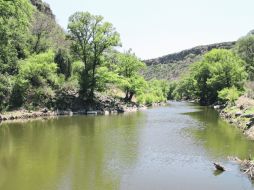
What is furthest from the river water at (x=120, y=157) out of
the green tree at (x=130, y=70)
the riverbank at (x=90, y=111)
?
the green tree at (x=130, y=70)

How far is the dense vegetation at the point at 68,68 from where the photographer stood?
60844 mm

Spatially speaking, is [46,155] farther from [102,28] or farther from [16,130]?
[102,28]

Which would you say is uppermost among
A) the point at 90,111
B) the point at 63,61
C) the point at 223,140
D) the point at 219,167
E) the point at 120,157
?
the point at 63,61

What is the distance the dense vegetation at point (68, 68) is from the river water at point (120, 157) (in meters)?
18.8

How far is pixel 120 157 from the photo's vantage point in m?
26.8

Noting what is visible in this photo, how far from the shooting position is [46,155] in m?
27.6

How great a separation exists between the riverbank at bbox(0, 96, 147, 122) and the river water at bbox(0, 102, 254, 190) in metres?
12.3

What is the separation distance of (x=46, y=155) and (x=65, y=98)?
40.2 m

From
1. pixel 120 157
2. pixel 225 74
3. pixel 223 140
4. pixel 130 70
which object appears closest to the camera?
pixel 120 157

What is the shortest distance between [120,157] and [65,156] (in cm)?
411

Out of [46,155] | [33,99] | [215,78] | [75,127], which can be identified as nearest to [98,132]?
[75,127]

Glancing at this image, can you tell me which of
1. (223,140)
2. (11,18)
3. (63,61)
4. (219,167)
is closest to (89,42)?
(63,61)

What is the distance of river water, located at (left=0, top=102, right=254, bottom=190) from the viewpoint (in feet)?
66.6

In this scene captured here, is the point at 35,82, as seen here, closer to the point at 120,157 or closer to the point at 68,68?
the point at 68,68
